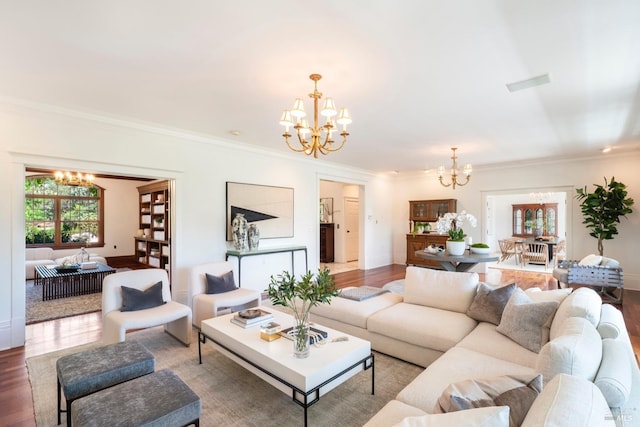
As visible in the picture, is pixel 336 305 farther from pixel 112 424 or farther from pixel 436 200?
pixel 436 200

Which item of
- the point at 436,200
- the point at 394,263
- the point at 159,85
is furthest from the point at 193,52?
the point at 394,263

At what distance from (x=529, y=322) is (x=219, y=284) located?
3295mm

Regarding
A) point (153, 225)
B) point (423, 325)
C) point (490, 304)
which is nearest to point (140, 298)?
point (423, 325)

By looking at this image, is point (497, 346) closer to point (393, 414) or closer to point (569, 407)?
point (393, 414)

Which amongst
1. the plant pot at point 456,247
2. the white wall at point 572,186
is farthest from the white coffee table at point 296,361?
the white wall at point 572,186

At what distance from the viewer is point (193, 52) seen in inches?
94.0

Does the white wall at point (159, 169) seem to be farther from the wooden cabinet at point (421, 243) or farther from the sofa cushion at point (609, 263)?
the sofa cushion at point (609, 263)

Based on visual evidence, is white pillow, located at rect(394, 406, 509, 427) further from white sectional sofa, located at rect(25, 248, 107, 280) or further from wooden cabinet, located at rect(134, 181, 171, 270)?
white sectional sofa, located at rect(25, 248, 107, 280)

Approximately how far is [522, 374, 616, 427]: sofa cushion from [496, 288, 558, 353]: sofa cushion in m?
1.36

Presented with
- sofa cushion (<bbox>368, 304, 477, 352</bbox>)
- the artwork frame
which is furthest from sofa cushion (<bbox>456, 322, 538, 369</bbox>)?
the artwork frame

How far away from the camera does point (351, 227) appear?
946 centimetres

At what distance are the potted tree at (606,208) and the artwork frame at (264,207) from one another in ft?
18.6

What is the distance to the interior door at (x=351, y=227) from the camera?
9.34m

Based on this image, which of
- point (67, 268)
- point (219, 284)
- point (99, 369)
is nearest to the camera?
point (99, 369)
